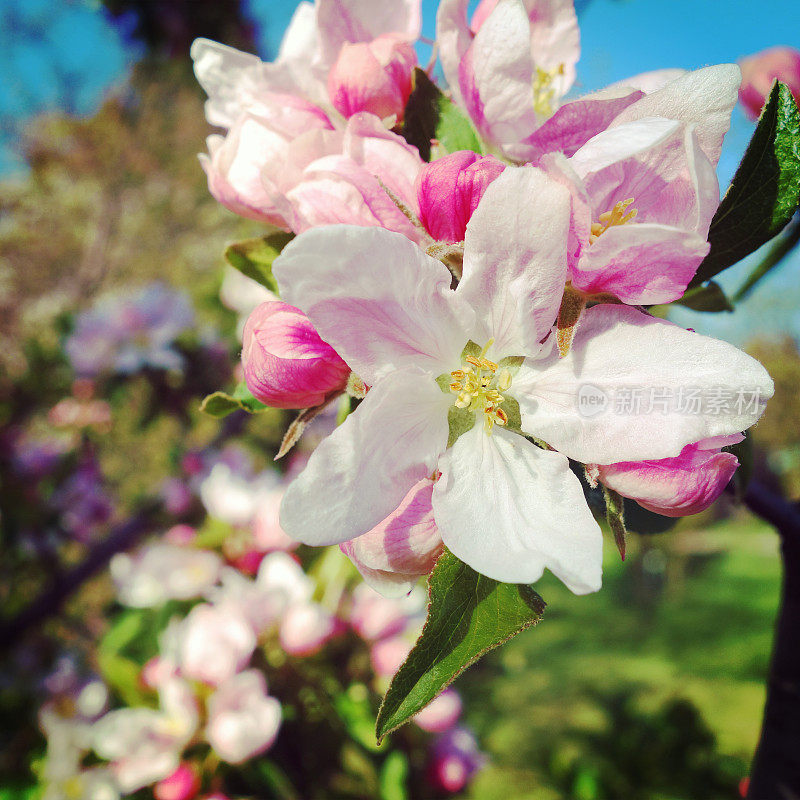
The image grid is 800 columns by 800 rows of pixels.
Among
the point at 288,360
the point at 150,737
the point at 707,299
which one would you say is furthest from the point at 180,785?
the point at 707,299

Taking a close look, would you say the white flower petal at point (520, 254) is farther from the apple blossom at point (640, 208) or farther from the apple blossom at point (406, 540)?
the apple blossom at point (406, 540)

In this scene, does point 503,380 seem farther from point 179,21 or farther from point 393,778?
point 179,21

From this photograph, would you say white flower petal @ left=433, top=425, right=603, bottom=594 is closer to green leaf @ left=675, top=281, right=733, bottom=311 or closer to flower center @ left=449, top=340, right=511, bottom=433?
flower center @ left=449, top=340, right=511, bottom=433

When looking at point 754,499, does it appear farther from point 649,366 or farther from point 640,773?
point 640,773

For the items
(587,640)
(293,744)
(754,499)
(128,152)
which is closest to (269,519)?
(293,744)

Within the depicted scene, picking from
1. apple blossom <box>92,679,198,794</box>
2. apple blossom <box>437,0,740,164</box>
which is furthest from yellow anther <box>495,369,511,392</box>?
apple blossom <box>92,679,198,794</box>

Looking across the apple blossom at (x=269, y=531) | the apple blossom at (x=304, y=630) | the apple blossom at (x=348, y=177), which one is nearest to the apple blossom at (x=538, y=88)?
the apple blossom at (x=348, y=177)
